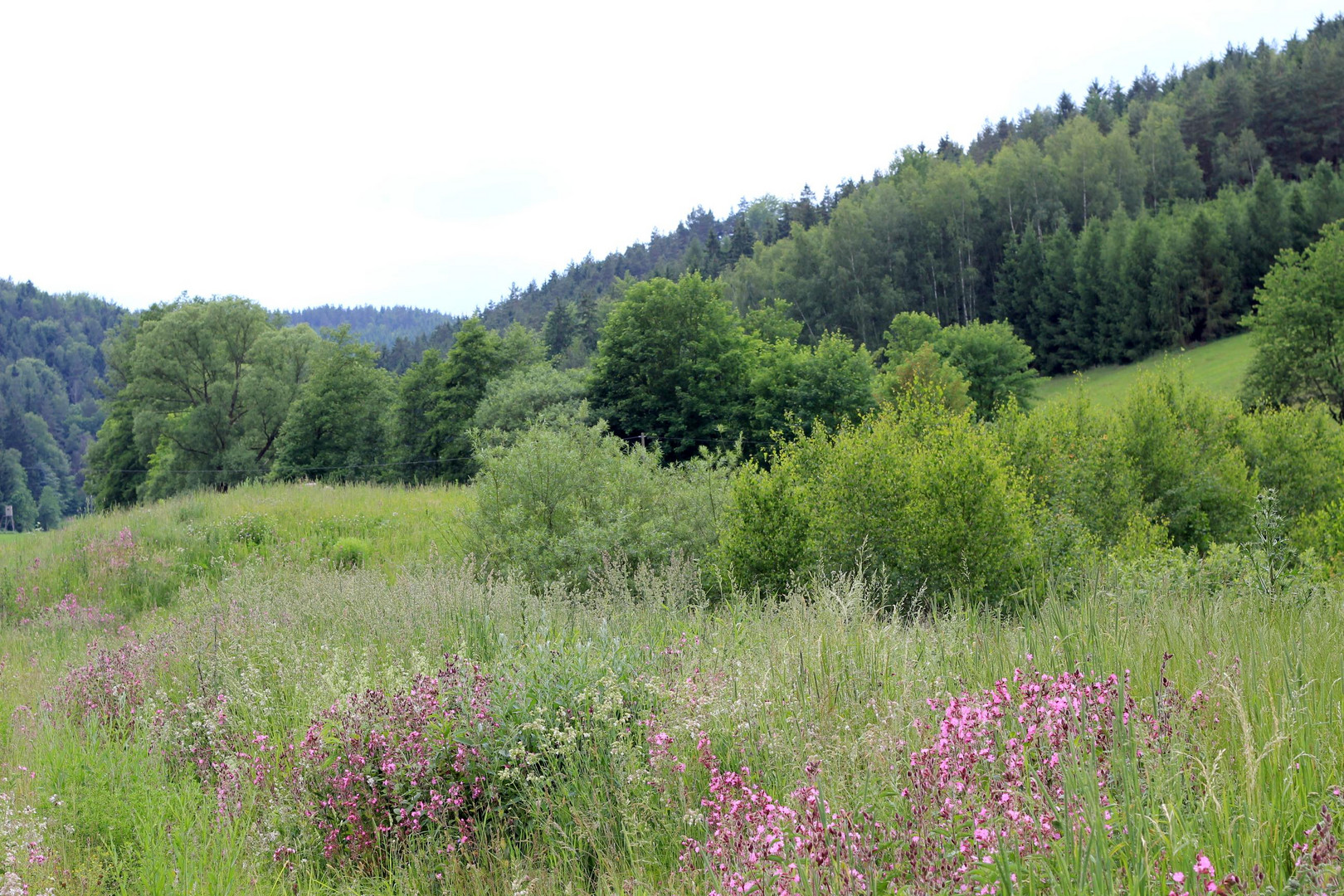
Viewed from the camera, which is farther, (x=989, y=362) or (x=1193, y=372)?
(x=1193, y=372)

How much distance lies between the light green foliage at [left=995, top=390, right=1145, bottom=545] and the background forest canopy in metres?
7.09

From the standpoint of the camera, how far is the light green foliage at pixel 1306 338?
142 feet

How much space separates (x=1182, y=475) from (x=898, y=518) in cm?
1613

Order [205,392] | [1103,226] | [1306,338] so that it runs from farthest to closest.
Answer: [1103,226]
[205,392]
[1306,338]

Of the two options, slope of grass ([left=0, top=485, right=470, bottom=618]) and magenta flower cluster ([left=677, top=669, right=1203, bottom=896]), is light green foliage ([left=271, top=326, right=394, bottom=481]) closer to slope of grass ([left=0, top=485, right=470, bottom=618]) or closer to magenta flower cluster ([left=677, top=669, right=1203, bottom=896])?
slope of grass ([left=0, top=485, right=470, bottom=618])

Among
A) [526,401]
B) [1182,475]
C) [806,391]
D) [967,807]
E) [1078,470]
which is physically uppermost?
[526,401]

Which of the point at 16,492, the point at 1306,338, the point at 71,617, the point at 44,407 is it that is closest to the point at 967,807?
the point at 71,617

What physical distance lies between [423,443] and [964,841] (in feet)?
158

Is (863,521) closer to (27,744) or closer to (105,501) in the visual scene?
(27,744)

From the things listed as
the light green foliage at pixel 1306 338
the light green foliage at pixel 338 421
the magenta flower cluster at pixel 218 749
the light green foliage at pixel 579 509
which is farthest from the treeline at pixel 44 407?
the light green foliage at pixel 1306 338

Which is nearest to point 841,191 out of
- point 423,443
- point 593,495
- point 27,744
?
point 423,443

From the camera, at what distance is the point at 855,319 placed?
75.6 meters

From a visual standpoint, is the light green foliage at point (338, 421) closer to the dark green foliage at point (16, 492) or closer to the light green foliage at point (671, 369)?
the light green foliage at point (671, 369)

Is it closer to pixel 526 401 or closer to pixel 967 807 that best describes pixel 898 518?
pixel 967 807
